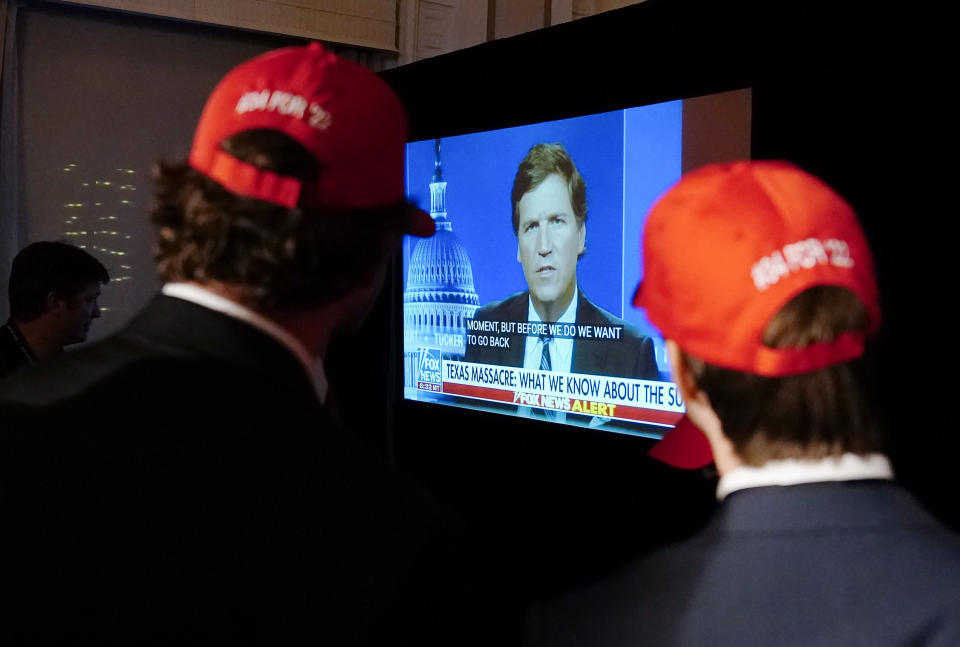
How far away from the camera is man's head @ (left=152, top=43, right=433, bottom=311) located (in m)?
0.87

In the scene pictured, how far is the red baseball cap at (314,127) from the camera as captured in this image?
875 mm

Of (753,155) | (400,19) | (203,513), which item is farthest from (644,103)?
(203,513)

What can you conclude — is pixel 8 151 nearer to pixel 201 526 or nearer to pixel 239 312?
pixel 239 312

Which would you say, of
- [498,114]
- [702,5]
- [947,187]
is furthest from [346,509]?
[498,114]

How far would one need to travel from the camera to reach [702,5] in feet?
9.05

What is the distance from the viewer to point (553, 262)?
126 inches

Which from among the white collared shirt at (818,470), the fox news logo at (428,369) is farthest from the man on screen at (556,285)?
the white collared shirt at (818,470)

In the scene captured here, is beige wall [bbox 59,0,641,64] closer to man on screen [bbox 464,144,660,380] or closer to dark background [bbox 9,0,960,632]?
dark background [bbox 9,0,960,632]

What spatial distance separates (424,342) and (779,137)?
1.73 meters

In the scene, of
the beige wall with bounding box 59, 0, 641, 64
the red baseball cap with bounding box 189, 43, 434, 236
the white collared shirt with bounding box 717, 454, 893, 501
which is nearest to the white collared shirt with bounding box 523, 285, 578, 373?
the beige wall with bounding box 59, 0, 641, 64

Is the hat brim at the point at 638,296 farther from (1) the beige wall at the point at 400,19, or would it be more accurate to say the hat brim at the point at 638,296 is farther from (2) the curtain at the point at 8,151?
(1) the beige wall at the point at 400,19

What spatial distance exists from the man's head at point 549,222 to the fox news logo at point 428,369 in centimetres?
64

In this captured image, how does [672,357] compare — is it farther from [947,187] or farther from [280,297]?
[947,187]

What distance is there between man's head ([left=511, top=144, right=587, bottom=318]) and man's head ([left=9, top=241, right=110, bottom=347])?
57.8 inches
